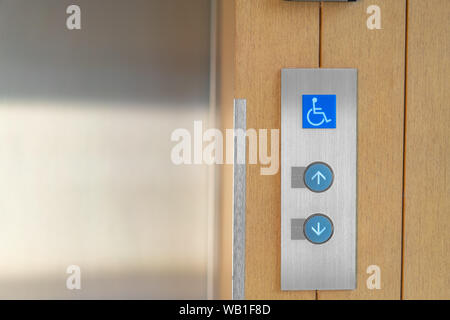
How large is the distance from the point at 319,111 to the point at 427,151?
0.96 feet

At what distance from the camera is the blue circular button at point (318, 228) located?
1168 millimetres

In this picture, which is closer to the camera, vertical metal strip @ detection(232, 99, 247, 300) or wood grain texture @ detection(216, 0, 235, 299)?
vertical metal strip @ detection(232, 99, 247, 300)

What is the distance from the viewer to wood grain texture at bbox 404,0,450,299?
1180 millimetres

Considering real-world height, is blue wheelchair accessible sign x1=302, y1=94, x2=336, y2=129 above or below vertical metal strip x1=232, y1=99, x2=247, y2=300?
above

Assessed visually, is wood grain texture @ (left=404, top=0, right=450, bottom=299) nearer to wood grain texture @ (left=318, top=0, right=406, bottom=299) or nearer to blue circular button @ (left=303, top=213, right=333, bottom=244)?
wood grain texture @ (left=318, top=0, right=406, bottom=299)

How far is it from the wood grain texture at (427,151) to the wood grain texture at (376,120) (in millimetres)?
25

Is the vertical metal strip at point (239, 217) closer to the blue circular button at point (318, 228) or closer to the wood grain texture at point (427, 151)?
the blue circular button at point (318, 228)

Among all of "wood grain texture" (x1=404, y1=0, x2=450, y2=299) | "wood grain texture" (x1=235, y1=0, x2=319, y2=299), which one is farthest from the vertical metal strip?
"wood grain texture" (x1=404, y1=0, x2=450, y2=299)

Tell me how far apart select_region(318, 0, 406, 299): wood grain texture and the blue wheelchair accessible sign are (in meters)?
0.07

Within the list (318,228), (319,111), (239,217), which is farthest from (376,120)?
(239,217)

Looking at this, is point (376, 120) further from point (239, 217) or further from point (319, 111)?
point (239, 217)

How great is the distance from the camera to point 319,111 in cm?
117
